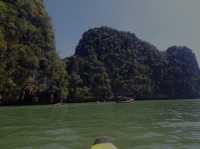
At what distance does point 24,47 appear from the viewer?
92.0ft

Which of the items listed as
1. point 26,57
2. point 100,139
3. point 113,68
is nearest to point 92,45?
point 113,68

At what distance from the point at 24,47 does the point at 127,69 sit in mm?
41268

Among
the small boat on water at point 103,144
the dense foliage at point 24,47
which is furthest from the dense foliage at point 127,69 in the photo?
the small boat on water at point 103,144

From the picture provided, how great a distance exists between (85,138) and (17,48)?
18.7 m

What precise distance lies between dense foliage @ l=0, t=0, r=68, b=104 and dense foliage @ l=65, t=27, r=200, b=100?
59.9ft

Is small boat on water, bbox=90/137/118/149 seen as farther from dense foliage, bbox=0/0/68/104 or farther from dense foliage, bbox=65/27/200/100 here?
dense foliage, bbox=65/27/200/100

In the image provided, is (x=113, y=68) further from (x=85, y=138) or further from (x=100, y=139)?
(x=100, y=139)

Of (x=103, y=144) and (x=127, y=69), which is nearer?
(x=103, y=144)

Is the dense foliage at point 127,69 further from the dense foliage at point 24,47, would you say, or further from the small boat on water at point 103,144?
the small boat on water at point 103,144

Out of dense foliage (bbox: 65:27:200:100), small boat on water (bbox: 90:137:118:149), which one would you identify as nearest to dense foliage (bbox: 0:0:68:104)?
dense foliage (bbox: 65:27:200:100)

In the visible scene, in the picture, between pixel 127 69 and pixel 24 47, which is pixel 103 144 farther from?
pixel 127 69

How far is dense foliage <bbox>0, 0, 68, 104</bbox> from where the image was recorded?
26.2 meters

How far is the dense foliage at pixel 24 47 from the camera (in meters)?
26.2

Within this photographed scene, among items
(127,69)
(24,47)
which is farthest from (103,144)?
(127,69)
